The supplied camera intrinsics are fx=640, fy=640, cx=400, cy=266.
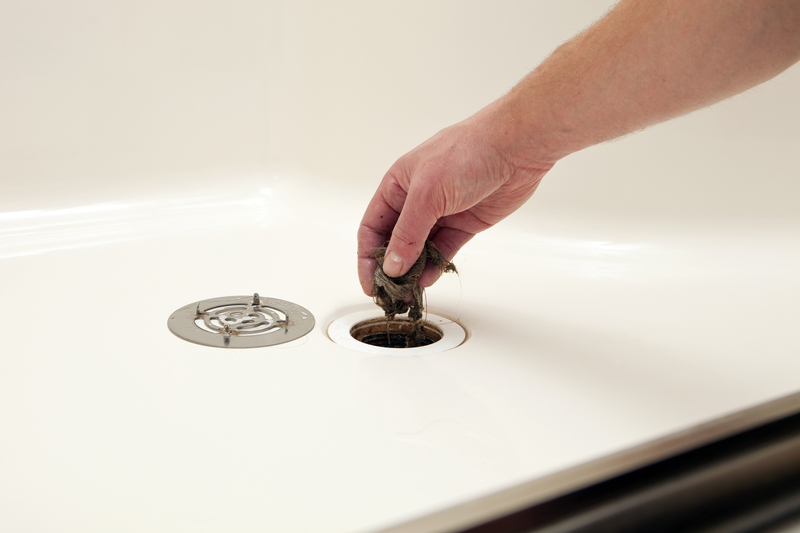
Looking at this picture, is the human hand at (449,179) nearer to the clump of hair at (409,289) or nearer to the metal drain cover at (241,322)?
the clump of hair at (409,289)

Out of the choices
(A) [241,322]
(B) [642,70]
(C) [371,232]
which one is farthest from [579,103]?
(A) [241,322]

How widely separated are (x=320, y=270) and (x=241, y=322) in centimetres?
24

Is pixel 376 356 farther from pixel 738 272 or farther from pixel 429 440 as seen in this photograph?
pixel 738 272

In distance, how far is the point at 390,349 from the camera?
712 mm

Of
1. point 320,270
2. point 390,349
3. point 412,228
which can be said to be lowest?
point 390,349

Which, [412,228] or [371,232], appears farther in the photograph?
Result: [371,232]

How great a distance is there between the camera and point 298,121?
1305 millimetres

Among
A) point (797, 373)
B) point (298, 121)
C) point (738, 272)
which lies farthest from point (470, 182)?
point (298, 121)

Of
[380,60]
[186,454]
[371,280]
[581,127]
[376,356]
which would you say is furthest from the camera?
[380,60]

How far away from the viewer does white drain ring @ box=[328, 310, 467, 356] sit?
0.71 meters

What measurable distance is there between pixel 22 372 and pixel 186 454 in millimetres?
233

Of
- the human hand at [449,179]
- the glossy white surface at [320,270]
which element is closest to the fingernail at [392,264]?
the human hand at [449,179]

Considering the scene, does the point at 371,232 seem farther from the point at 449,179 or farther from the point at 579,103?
the point at 579,103

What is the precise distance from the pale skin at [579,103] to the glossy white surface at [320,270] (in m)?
0.15
